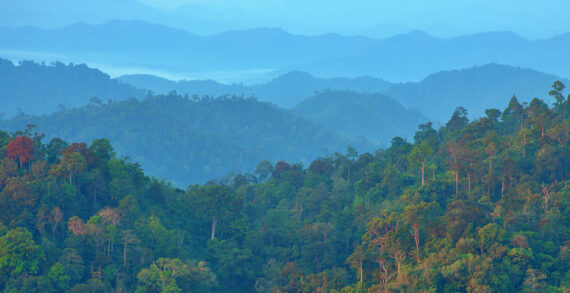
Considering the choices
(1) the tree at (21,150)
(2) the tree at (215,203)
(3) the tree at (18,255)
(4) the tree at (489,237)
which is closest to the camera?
(4) the tree at (489,237)

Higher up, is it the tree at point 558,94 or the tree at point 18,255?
the tree at point 558,94

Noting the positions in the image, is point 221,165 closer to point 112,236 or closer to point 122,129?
point 122,129

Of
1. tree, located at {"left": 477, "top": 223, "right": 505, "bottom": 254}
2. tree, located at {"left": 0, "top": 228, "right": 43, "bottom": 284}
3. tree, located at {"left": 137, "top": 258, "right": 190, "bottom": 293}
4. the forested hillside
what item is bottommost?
tree, located at {"left": 137, "top": 258, "right": 190, "bottom": 293}

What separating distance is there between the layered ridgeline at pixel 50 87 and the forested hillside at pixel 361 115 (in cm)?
5193

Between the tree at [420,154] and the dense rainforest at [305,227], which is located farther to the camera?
the tree at [420,154]

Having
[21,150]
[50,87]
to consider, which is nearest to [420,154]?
[21,150]

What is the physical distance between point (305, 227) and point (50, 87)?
157 m

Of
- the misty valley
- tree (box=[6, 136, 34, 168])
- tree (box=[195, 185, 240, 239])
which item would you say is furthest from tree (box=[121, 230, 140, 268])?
tree (box=[6, 136, 34, 168])

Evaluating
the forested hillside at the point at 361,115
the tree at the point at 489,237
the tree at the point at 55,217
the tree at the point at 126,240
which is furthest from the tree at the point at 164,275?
the forested hillside at the point at 361,115

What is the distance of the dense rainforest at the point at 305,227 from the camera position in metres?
25.0

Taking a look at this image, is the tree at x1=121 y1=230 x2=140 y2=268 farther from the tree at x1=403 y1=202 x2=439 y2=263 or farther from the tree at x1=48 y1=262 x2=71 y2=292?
the tree at x1=403 y1=202 x2=439 y2=263

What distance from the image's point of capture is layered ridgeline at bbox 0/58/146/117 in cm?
17025

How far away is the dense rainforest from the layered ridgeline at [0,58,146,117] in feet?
473

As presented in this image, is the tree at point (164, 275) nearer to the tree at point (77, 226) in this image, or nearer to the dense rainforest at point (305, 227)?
the dense rainforest at point (305, 227)
